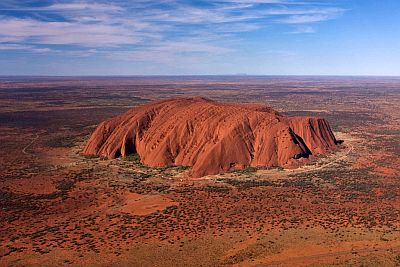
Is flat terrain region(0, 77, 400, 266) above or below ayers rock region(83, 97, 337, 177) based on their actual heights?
below

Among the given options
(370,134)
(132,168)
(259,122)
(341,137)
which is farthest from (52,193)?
(370,134)

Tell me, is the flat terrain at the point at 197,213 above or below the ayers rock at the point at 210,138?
below

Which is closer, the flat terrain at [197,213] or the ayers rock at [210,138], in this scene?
the flat terrain at [197,213]

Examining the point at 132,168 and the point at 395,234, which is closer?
the point at 395,234

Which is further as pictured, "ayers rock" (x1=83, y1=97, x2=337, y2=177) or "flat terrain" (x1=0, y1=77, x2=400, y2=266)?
"ayers rock" (x1=83, y1=97, x2=337, y2=177)

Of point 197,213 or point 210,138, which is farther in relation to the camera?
point 210,138

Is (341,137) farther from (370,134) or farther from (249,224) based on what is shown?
(249,224)

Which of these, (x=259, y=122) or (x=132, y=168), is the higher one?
(x=259, y=122)

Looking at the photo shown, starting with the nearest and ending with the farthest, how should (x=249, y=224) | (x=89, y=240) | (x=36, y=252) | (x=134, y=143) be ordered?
1. (x=36, y=252)
2. (x=89, y=240)
3. (x=249, y=224)
4. (x=134, y=143)
